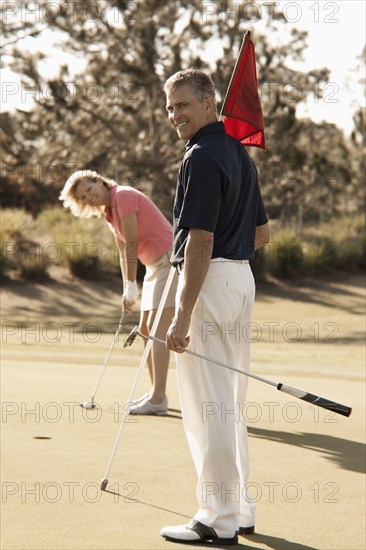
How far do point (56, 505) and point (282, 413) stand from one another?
3256 mm

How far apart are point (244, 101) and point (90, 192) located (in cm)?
249

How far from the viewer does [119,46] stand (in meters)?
27.3

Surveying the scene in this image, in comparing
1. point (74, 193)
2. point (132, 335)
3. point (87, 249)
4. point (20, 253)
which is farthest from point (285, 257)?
point (132, 335)

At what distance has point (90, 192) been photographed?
702 centimetres

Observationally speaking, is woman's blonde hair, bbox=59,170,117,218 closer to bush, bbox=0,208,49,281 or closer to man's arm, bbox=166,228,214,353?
man's arm, bbox=166,228,214,353

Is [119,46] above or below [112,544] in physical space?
above

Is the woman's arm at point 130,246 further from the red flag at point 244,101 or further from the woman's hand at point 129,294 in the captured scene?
the red flag at point 244,101

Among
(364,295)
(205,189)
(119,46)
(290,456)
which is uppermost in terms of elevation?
(119,46)

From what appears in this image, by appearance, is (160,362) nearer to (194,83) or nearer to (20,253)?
(194,83)

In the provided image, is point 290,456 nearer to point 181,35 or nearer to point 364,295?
point 364,295

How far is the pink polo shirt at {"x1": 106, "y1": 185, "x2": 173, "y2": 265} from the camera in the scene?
7123 millimetres

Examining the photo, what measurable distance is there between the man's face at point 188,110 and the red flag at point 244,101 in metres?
0.37

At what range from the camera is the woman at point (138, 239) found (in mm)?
7090

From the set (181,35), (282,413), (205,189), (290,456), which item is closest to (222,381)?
(205,189)
